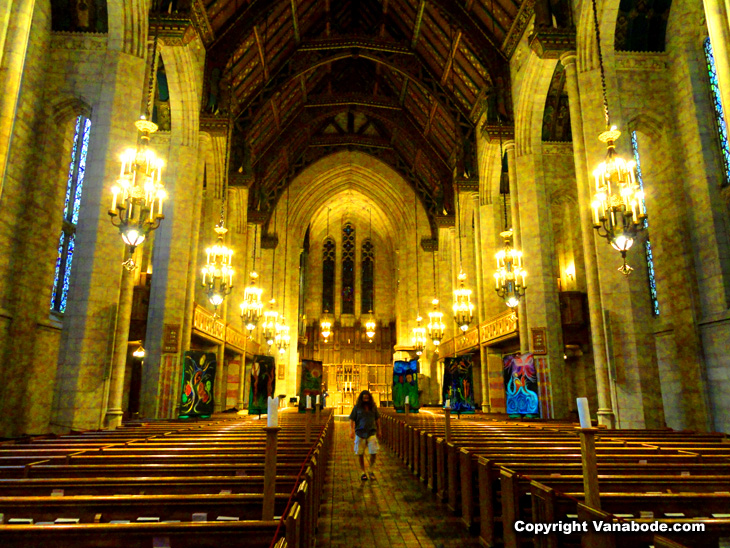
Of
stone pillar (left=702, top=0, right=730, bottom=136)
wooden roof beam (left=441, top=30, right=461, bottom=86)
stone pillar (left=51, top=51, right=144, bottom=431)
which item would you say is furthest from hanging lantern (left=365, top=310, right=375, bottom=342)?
stone pillar (left=702, top=0, right=730, bottom=136)

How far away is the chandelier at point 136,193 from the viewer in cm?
637

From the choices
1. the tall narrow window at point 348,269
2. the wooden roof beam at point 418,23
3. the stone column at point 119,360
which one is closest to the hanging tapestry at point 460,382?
Answer: the stone column at point 119,360

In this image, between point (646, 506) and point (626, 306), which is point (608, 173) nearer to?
point (626, 306)

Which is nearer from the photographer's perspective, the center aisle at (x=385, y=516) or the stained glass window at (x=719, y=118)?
the center aisle at (x=385, y=516)

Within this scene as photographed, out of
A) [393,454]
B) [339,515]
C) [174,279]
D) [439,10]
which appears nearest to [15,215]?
[174,279]

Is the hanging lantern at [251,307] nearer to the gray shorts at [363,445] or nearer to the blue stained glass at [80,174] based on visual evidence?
the blue stained glass at [80,174]

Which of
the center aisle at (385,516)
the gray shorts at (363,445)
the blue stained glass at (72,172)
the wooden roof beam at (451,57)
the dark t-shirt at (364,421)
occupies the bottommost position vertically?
the center aisle at (385,516)

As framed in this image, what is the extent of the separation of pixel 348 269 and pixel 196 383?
2307cm

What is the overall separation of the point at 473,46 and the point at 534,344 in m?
9.43

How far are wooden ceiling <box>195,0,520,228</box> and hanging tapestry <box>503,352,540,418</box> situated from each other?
815 cm

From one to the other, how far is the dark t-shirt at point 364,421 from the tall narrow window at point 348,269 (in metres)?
25.0

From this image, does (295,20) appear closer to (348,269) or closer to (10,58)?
(10,58)

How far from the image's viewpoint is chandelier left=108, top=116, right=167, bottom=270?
6369 mm

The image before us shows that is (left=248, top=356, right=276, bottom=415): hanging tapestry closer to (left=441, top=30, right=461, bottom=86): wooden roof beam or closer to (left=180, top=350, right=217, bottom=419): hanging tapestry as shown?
(left=180, top=350, right=217, bottom=419): hanging tapestry
